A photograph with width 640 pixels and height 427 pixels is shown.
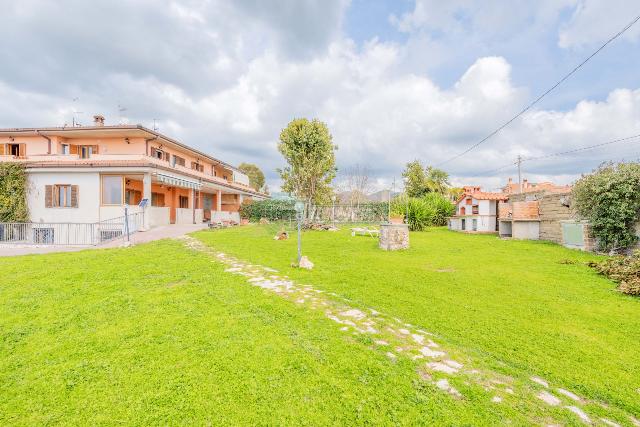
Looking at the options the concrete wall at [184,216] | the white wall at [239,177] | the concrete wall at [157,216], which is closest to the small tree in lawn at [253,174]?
the white wall at [239,177]

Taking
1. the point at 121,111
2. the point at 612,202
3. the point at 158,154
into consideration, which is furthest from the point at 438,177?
the point at 121,111

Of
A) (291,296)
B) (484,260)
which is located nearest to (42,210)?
(291,296)

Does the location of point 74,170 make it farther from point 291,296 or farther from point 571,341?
point 571,341

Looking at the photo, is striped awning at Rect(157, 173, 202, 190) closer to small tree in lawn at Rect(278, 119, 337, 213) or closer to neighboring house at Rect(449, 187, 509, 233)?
small tree in lawn at Rect(278, 119, 337, 213)

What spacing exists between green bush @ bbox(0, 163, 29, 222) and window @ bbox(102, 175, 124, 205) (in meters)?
5.02

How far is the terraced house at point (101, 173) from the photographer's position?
58.8 ft

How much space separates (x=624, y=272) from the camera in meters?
7.44

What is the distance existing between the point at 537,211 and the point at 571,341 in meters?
16.1

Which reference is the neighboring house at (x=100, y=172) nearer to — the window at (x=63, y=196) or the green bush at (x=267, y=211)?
the window at (x=63, y=196)

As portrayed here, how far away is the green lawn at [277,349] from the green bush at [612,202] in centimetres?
598

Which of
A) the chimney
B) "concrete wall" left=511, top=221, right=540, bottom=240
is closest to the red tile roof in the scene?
"concrete wall" left=511, top=221, right=540, bottom=240

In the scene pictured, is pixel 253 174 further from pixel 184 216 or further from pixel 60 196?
pixel 60 196

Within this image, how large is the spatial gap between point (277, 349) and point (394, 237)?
9713mm

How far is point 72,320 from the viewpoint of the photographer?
458 cm
